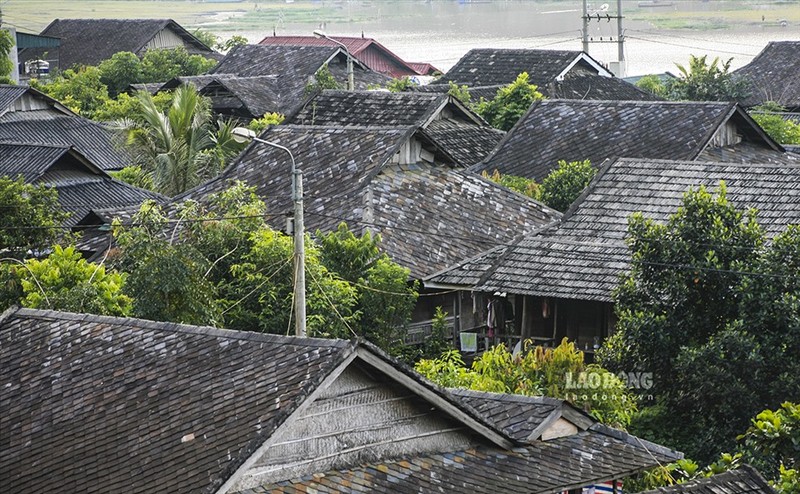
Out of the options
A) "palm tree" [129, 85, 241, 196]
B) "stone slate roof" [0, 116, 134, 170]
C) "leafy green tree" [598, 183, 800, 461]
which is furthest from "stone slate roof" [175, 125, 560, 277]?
"stone slate roof" [0, 116, 134, 170]

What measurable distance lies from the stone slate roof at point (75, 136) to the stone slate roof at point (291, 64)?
9114 millimetres

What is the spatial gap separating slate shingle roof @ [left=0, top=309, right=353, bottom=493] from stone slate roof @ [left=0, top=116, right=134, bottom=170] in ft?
86.6

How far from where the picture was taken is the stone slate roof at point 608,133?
96.1ft

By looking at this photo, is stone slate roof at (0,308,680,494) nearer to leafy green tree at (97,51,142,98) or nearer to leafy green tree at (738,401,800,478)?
leafy green tree at (738,401,800,478)

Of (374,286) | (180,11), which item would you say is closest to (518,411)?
(374,286)

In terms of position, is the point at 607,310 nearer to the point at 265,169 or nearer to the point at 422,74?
the point at 265,169

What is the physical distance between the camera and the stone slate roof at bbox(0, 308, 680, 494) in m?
11.5

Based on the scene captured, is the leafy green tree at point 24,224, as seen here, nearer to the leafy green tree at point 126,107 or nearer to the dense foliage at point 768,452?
the dense foliage at point 768,452

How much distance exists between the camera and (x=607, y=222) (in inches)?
854

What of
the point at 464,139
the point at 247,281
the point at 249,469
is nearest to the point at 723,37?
the point at 464,139

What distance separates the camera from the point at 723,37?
93.6 metres

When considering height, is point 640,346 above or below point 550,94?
below

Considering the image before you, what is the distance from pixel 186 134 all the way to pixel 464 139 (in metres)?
5.74

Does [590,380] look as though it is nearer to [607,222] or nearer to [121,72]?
[607,222]
